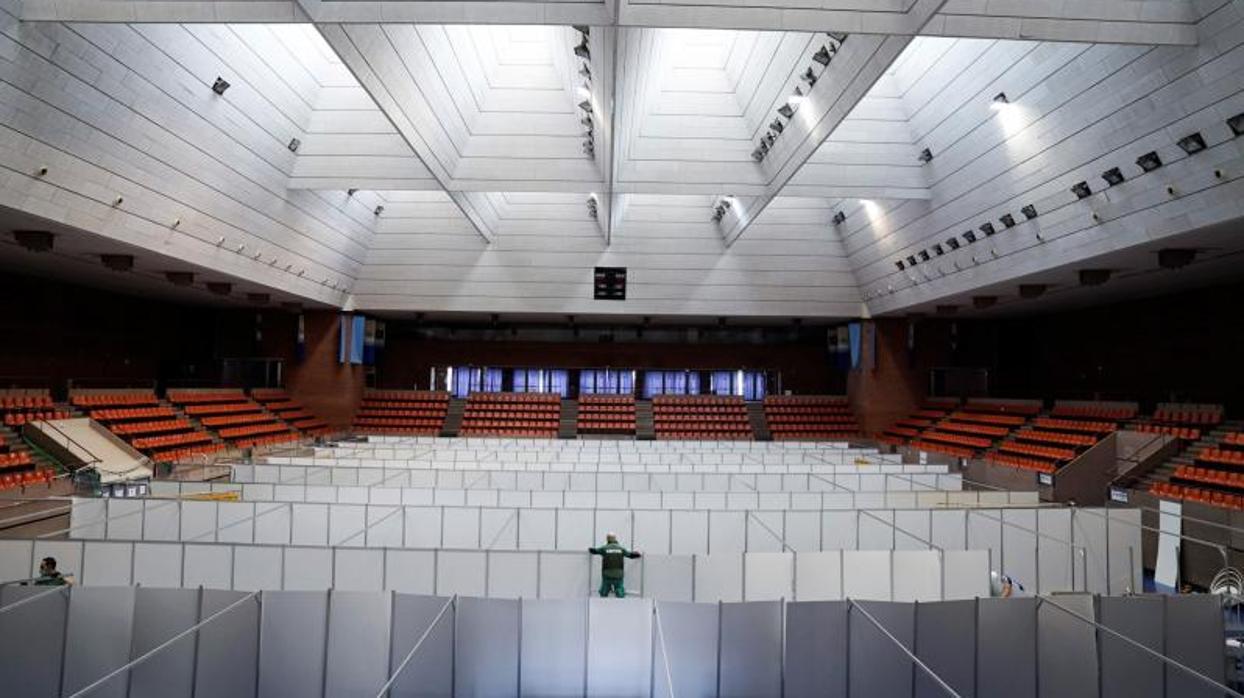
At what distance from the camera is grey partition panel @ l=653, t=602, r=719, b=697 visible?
8.05 m

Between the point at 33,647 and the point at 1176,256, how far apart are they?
957 inches

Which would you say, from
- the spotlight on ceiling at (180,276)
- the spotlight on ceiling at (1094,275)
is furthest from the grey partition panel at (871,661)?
the spotlight on ceiling at (180,276)

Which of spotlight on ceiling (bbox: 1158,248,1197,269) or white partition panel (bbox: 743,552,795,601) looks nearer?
white partition panel (bbox: 743,552,795,601)

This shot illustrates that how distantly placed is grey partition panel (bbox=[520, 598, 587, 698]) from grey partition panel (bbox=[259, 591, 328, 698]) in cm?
247

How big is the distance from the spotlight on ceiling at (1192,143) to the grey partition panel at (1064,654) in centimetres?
1013

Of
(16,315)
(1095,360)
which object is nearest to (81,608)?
(16,315)

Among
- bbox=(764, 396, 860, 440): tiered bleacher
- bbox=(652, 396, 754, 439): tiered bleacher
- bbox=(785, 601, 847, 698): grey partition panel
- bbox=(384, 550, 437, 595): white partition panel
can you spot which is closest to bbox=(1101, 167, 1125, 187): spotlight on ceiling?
bbox=(785, 601, 847, 698): grey partition panel

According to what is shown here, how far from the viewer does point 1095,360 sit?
101 feet

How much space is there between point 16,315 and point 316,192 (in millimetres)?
12540

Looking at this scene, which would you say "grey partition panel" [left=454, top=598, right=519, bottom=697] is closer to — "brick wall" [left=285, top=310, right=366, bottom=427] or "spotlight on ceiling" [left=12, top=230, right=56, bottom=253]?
"spotlight on ceiling" [left=12, top=230, right=56, bottom=253]

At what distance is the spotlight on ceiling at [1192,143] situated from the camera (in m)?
13.1

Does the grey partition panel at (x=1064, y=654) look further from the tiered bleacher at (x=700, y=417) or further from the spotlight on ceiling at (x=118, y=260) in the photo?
the tiered bleacher at (x=700, y=417)

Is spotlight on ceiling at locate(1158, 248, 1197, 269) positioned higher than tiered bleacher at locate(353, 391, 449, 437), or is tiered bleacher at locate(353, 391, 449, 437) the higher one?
spotlight on ceiling at locate(1158, 248, 1197, 269)

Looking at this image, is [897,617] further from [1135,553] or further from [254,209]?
[254,209]
